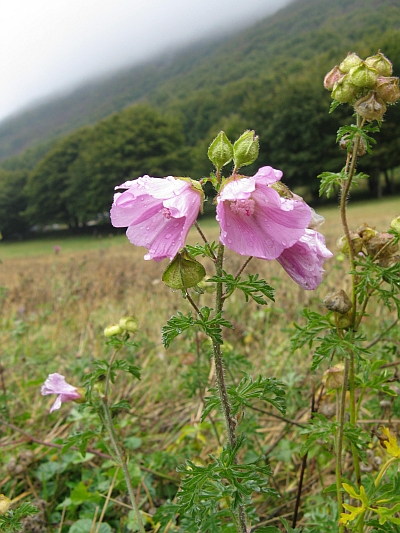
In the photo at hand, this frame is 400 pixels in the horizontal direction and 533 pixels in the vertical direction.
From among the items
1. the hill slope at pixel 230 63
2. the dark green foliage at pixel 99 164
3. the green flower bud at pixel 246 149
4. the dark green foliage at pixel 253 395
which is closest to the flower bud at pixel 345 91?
the green flower bud at pixel 246 149

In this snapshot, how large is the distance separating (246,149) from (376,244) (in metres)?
0.43

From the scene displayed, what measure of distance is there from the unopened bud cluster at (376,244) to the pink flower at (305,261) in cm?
22

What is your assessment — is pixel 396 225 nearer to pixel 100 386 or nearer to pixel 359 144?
pixel 359 144

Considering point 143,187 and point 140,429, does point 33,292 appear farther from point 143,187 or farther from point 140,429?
point 143,187

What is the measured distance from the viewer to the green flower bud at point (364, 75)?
977 mm

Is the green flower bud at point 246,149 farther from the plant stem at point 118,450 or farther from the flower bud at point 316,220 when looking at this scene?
the plant stem at point 118,450

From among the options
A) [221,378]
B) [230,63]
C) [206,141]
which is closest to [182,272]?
[221,378]

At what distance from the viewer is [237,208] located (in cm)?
88

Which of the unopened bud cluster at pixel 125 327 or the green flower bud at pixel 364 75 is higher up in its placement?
the green flower bud at pixel 364 75

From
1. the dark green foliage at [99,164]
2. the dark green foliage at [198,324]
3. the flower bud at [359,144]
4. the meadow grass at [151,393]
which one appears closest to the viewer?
the dark green foliage at [198,324]

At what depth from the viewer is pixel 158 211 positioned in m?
0.95

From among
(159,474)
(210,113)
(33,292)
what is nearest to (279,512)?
(159,474)

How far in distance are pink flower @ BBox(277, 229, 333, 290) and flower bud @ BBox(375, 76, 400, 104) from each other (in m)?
0.35

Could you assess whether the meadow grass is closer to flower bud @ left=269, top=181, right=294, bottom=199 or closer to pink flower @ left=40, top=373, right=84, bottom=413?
pink flower @ left=40, top=373, right=84, bottom=413
